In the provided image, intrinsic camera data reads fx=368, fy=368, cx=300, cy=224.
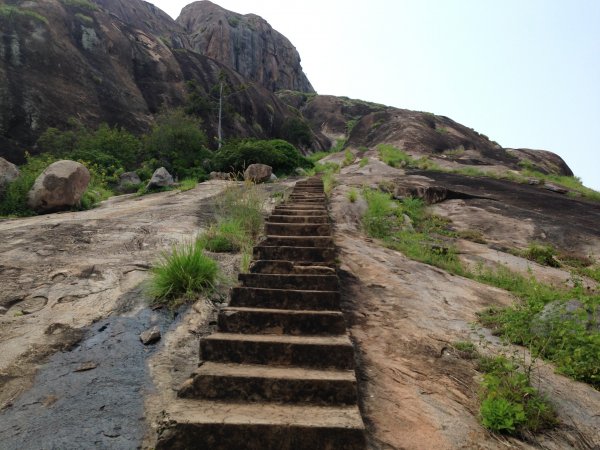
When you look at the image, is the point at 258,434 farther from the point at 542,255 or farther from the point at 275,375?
the point at 542,255

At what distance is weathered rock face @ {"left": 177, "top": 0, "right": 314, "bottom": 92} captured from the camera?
54.5m

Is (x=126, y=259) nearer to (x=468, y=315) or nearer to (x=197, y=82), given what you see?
(x=468, y=315)

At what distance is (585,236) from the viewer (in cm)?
798

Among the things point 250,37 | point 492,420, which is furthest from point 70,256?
point 250,37

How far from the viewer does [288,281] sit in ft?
13.2

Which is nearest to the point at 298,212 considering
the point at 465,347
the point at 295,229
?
the point at 295,229

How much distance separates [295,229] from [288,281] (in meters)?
1.73

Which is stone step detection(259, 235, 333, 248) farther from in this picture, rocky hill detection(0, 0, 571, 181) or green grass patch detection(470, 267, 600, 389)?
rocky hill detection(0, 0, 571, 181)

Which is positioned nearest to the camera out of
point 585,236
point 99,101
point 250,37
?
point 585,236

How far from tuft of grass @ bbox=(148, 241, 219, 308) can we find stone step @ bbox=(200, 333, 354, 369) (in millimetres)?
1043

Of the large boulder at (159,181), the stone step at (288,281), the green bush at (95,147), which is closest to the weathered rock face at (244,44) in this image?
the green bush at (95,147)

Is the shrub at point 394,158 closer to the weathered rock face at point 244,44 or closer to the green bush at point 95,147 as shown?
the green bush at point 95,147

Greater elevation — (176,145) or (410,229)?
(176,145)

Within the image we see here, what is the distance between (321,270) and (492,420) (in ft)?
7.12
